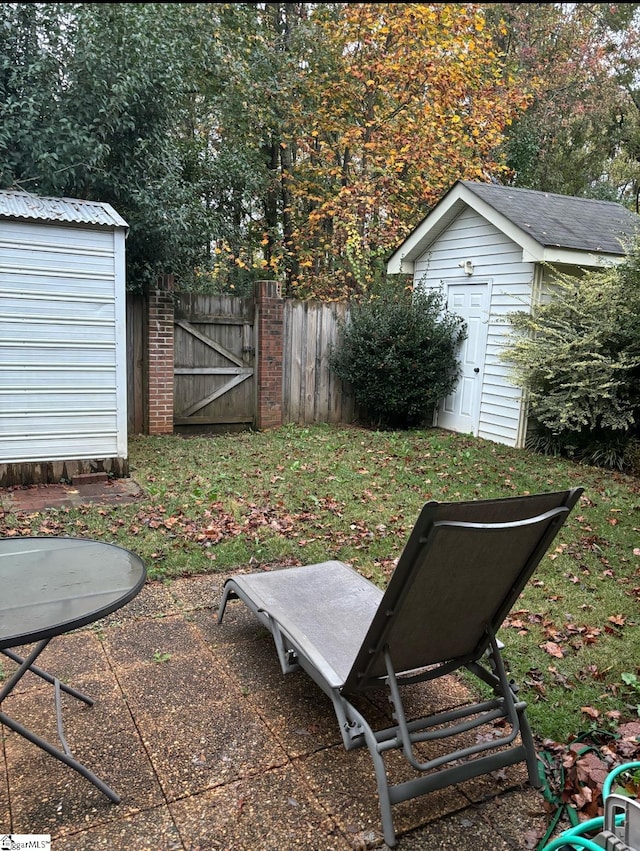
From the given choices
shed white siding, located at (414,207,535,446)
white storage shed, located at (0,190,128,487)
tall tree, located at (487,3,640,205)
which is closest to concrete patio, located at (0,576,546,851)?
white storage shed, located at (0,190,128,487)

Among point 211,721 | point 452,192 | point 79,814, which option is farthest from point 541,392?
point 79,814

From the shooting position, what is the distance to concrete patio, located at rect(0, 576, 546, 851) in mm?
2041

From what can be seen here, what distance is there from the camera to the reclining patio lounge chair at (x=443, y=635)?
201 centimetres

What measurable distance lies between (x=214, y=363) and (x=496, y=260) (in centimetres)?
432

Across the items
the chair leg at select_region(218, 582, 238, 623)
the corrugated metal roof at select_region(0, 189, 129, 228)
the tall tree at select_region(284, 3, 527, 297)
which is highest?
the tall tree at select_region(284, 3, 527, 297)

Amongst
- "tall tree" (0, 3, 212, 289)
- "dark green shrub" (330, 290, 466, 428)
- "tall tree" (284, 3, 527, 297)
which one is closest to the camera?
"tall tree" (0, 3, 212, 289)

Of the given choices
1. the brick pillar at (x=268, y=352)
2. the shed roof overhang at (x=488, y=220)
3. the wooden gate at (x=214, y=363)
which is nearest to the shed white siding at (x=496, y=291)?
the shed roof overhang at (x=488, y=220)

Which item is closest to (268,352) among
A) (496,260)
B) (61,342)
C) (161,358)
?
(161,358)

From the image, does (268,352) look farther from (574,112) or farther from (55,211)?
(574,112)

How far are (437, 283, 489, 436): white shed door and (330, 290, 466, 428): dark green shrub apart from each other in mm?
148

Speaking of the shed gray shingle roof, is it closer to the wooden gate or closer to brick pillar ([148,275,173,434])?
the wooden gate

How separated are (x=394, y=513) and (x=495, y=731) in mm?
3007

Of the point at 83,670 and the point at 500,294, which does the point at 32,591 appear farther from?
the point at 500,294

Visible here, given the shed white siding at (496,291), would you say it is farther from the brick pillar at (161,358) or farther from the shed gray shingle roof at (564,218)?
the brick pillar at (161,358)
